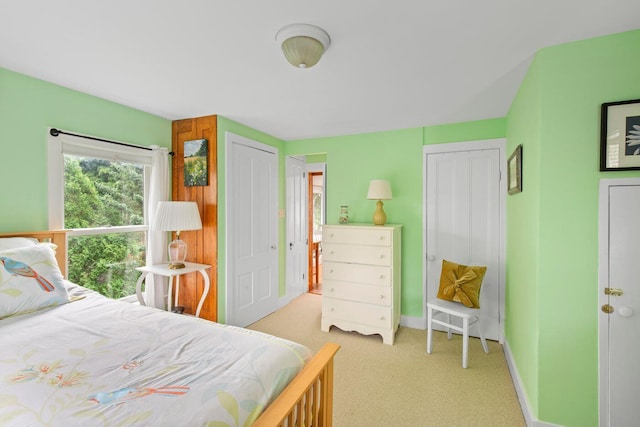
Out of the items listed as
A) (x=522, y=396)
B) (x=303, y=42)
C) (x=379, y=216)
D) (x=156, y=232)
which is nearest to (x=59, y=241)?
(x=156, y=232)

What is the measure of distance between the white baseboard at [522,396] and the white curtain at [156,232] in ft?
11.0

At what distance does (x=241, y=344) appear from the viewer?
136 centimetres

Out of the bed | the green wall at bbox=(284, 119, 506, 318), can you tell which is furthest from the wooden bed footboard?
the green wall at bbox=(284, 119, 506, 318)

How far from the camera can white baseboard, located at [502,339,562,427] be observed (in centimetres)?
175

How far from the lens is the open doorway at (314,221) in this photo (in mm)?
4723

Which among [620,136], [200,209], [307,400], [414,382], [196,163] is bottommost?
[414,382]

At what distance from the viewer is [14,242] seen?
1.92 m

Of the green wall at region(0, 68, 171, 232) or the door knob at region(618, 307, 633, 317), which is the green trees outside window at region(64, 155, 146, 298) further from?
the door knob at region(618, 307, 633, 317)

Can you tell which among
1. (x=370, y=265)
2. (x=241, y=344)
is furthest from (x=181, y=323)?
(x=370, y=265)

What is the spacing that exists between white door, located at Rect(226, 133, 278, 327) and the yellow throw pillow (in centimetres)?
212

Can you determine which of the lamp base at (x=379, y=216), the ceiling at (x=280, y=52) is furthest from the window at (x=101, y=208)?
the lamp base at (x=379, y=216)

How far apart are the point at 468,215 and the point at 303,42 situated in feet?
8.41

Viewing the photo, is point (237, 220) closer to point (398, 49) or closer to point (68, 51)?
point (68, 51)

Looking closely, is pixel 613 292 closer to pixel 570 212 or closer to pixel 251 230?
pixel 570 212
